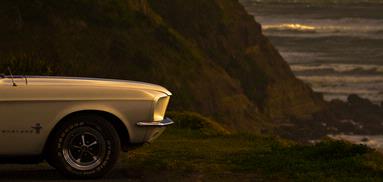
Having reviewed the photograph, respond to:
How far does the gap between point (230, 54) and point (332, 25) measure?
75.7 metres

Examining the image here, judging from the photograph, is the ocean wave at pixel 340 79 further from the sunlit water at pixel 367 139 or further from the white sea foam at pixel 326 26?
the white sea foam at pixel 326 26

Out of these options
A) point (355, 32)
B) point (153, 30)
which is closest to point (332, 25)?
point (355, 32)

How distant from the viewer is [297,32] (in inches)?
5453

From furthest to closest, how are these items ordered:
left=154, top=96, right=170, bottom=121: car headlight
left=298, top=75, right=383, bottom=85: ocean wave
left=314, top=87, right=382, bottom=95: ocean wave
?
left=298, top=75, right=383, bottom=85: ocean wave
left=314, top=87, right=382, bottom=95: ocean wave
left=154, top=96, right=170, bottom=121: car headlight

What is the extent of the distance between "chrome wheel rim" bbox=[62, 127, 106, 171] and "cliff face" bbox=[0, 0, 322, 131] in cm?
3997

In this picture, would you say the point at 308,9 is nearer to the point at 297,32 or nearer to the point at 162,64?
the point at 297,32

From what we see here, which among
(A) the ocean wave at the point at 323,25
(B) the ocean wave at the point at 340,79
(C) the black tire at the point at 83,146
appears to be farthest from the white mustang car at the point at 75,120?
(A) the ocean wave at the point at 323,25

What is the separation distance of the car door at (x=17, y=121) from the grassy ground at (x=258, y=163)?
1339mm

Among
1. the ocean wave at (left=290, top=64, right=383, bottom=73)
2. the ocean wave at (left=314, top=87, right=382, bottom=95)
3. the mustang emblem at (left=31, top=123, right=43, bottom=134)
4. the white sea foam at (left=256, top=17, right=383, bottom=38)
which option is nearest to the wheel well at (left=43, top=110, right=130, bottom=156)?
the mustang emblem at (left=31, top=123, right=43, bottom=134)

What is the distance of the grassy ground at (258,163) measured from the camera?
41.2ft

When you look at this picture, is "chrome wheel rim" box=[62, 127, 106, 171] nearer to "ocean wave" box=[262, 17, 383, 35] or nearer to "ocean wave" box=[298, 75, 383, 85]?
"ocean wave" box=[298, 75, 383, 85]

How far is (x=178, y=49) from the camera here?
66.9m

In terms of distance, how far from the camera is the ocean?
92.3 meters

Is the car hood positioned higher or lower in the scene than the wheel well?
higher
